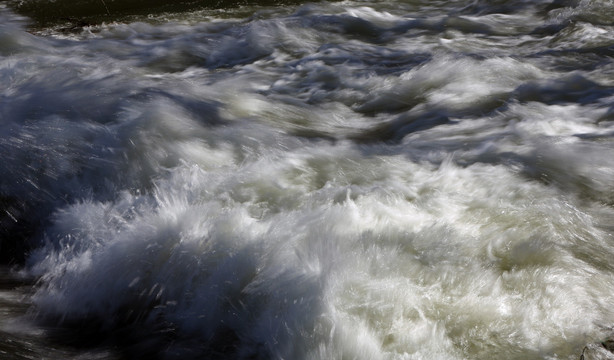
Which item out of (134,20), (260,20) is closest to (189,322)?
(260,20)

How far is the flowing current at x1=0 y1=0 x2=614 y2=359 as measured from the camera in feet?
7.02

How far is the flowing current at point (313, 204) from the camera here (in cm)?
214

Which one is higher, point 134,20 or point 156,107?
point 156,107

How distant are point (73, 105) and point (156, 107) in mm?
448

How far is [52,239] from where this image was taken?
2768mm

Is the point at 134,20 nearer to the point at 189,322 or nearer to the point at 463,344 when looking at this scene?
the point at 189,322

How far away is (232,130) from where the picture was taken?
11.2ft

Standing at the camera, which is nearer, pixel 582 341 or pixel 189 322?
pixel 582 341

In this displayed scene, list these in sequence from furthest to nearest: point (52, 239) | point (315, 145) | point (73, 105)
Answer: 1. point (73, 105)
2. point (315, 145)
3. point (52, 239)

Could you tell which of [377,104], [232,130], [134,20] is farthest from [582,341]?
[134,20]

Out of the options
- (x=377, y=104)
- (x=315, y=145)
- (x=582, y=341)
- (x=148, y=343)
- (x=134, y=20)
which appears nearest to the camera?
(x=582, y=341)

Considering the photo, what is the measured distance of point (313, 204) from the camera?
266 centimetres

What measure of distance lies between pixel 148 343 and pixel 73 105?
1767 millimetres

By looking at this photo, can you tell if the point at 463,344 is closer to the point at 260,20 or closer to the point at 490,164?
the point at 490,164
